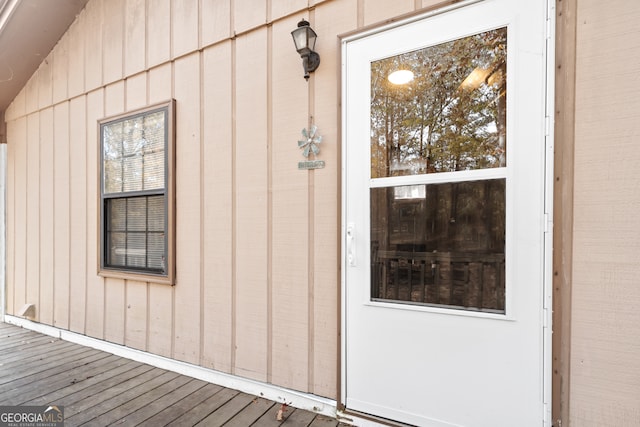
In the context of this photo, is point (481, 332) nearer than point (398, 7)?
Yes

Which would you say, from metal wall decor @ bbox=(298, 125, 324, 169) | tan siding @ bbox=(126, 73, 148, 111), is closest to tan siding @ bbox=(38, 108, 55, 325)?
tan siding @ bbox=(126, 73, 148, 111)

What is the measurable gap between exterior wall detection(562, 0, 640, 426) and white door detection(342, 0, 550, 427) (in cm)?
13

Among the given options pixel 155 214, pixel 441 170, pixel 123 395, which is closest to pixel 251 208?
pixel 155 214

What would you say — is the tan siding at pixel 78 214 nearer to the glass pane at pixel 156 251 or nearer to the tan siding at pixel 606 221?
the glass pane at pixel 156 251

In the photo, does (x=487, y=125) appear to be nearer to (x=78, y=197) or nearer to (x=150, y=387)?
(x=150, y=387)

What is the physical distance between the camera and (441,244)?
1.55 meters

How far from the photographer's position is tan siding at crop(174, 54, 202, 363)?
2330 mm

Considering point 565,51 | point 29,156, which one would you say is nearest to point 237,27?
point 565,51

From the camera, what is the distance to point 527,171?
137 cm

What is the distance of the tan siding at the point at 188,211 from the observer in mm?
2330

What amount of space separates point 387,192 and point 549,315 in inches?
36.0

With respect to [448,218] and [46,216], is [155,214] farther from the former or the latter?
[448,218]

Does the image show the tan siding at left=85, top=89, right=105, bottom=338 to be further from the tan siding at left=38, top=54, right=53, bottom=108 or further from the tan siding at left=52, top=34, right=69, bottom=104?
the tan siding at left=38, top=54, right=53, bottom=108

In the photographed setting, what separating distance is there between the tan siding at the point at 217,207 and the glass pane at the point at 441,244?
1087 millimetres
